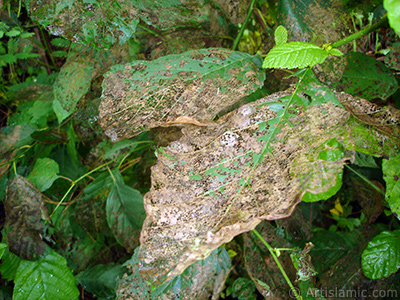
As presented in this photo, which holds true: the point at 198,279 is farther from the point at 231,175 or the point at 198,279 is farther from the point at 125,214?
the point at 231,175

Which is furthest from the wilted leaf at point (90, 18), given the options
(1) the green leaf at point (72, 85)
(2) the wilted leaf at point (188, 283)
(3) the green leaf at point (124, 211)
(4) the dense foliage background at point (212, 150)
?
(2) the wilted leaf at point (188, 283)

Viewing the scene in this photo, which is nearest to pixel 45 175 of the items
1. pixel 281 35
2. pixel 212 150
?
pixel 212 150

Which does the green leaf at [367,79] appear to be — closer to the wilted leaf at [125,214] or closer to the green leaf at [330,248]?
the green leaf at [330,248]

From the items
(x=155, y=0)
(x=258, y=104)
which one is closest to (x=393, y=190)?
(x=258, y=104)

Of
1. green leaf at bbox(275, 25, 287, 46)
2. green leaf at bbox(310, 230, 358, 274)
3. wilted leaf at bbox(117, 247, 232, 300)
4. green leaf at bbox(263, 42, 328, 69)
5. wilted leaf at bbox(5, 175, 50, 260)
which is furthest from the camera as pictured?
green leaf at bbox(310, 230, 358, 274)

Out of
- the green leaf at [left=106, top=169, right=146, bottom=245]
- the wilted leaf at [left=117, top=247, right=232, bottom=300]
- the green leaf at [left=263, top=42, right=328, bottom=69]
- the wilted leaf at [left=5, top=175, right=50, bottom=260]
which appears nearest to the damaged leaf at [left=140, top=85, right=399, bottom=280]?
the green leaf at [left=263, top=42, right=328, bottom=69]

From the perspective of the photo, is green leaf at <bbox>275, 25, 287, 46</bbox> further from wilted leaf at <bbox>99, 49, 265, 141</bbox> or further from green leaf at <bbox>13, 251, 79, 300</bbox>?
green leaf at <bbox>13, 251, 79, 300</bbox>
